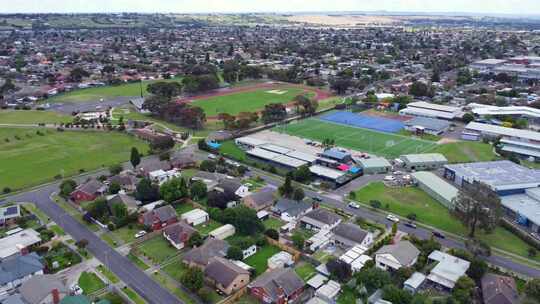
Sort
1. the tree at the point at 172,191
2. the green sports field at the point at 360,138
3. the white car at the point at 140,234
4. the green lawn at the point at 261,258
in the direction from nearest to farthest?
the green lawn at the point at 261,258 < the white car at the point at 140,234 < the tree at the point at 172,191 < the green sports field at the point at 360,138

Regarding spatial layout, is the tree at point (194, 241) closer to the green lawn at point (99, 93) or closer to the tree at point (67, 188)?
the tree at point (67, 188)

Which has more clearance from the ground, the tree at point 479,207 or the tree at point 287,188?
the tree at point 479,207

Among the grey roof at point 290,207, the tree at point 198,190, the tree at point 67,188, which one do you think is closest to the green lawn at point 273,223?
the grey roof at point 290,207

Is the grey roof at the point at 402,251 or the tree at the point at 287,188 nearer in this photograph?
the grey roof at the point at 402,251

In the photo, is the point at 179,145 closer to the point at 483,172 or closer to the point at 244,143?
the point at 244,143

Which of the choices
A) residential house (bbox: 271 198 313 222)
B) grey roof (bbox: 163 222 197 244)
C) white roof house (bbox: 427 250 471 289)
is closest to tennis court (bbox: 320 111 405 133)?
residential house (bbox: 271 198 313 222)

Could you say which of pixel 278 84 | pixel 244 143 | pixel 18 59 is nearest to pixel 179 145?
pixel 244 143

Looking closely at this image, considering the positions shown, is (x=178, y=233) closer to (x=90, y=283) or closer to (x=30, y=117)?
(x=90, y=283)

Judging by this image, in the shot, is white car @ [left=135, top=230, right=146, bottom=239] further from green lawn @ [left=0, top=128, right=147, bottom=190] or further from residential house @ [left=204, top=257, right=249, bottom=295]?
green lawn @ [left=0, top=128, right=147, bottom=190]
